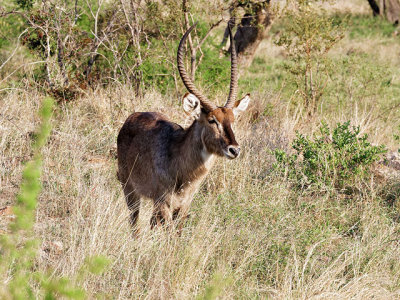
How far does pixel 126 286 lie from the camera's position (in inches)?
147

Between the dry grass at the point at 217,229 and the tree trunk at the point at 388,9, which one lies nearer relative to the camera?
the dry grass at the point at 217,229

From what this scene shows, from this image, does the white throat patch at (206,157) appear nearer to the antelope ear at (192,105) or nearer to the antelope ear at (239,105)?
the antelope ear at (192,105)

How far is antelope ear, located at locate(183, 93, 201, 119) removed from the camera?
478 cm

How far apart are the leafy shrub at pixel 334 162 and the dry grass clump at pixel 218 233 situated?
0.70 ft

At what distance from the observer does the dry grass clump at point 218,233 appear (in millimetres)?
3924

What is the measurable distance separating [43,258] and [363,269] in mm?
2550

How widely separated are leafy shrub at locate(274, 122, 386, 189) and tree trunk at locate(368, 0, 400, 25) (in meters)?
17.0

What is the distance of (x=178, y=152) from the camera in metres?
5.04

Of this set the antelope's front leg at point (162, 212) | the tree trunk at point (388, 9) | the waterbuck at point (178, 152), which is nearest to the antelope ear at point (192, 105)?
the waterbuck at point (178, 152)

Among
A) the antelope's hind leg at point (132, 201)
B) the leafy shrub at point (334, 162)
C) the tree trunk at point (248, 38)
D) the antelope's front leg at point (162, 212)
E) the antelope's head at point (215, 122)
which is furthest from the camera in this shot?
the tree trunk at point (248, 38)

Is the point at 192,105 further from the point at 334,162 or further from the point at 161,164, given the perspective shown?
the point at 334,162

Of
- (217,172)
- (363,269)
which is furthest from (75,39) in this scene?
(363,269)

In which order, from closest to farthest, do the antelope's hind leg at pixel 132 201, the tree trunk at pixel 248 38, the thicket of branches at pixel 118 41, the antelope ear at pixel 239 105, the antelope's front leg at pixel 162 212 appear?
the antelope's front leg at pixel 162 212 < the antelope ear at pixel 239 105 < the antelope's hind leg at pixel 132 201 < the thicket of branches at pixel 118 41 < the tree trunk at pixel 248 38

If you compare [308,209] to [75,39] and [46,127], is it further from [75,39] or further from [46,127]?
[75,39]
